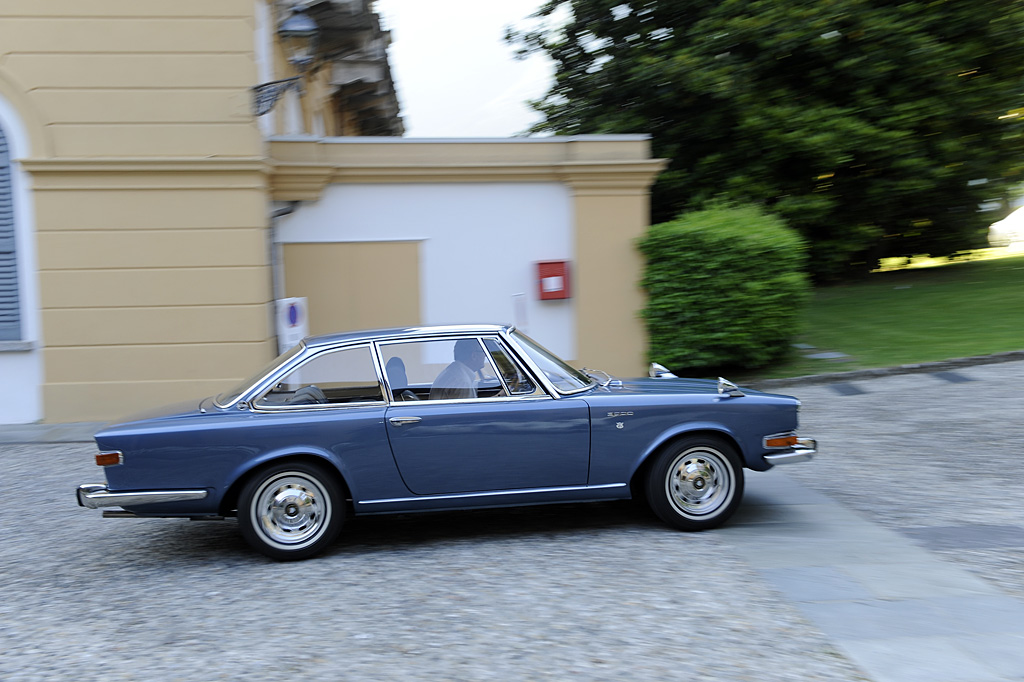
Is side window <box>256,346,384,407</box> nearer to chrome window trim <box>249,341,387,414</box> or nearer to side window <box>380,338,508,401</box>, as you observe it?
chrome window trim <box>249,341,387,414</box>

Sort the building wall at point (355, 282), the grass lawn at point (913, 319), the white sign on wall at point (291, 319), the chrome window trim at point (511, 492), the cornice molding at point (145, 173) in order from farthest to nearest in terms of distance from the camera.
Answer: the grass lawn at point (913, 319) → the building wall at point (355, 282) → the cornice molding at point (145, 173) → the white sign on wall at point (291, 319) → the chrome window trim at point (511, 492)

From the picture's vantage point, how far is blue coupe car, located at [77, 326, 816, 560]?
16.2 feet

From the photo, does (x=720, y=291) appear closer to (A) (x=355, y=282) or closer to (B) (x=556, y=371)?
(A) (x=355, y=282)

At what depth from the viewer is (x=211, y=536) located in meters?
5.76

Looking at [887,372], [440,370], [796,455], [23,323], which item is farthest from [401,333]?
[887,372]

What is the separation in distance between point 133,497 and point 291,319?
16.3 ft

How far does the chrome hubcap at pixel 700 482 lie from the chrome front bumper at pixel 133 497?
2.84 metres

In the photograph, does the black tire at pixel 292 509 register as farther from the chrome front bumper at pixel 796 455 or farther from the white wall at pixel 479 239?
the white wall at pixel 479 239

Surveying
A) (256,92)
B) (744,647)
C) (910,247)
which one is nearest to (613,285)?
(256,92)

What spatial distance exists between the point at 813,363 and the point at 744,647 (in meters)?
8.00

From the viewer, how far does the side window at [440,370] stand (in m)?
5.28

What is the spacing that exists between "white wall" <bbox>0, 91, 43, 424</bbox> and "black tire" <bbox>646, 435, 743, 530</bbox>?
8.03 meters

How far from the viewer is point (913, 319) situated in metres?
13.4

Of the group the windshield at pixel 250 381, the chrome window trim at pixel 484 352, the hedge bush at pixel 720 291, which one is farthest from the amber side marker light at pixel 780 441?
the hedge bush at pixel 720 291
